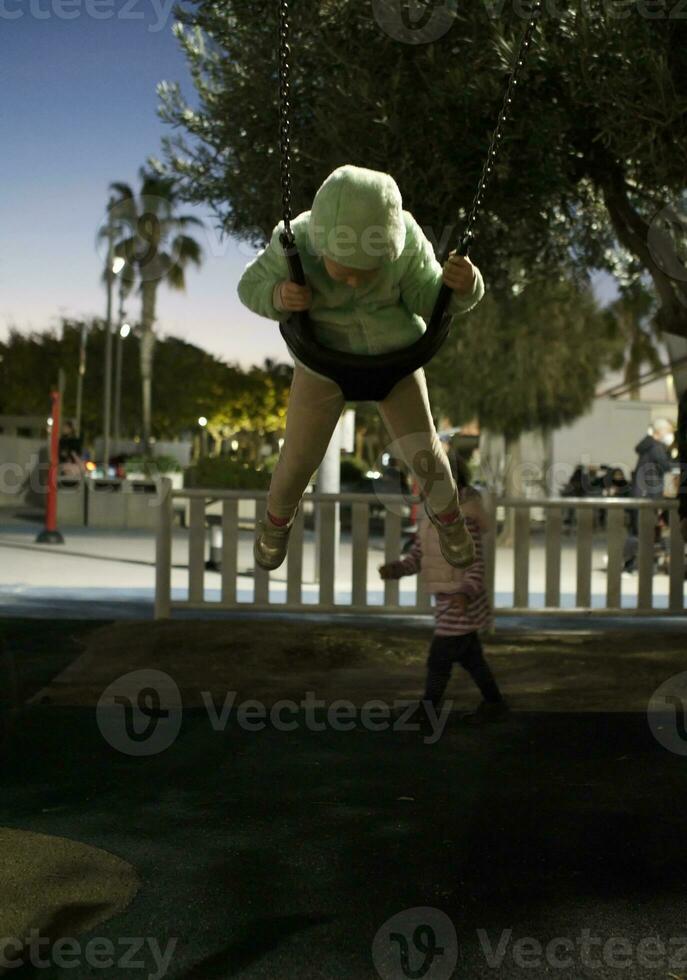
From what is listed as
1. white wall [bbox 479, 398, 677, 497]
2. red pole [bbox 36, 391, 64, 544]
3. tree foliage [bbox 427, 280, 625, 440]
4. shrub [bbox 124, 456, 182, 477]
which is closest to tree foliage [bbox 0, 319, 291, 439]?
white wall [bbox 479, 398, 677, 497]

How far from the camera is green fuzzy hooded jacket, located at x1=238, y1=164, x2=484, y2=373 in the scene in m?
2.80

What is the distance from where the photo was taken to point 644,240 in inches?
347

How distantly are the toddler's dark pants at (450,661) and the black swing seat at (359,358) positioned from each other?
3.29 metres

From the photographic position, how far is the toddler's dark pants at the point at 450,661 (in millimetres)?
6055

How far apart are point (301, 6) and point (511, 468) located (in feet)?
50.3

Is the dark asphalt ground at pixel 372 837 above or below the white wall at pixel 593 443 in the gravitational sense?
below

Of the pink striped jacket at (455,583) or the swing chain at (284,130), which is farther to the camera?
the pink striped jacket at (455,583)

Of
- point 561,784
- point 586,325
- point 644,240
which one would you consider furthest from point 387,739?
point 586,325

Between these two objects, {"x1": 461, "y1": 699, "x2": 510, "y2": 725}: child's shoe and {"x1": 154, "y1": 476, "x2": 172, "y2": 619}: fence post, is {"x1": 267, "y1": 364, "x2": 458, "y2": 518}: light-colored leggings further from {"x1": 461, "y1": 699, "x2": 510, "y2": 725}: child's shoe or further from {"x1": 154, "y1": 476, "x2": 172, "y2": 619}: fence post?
{"x1": 154, "y1": 476, "x2": 172, "y2": 619}: fence post

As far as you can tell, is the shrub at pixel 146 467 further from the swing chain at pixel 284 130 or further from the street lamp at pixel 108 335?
the swing chain at pixel 284 130

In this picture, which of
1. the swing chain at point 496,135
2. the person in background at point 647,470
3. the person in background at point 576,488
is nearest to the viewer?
the swing chain at point 496,135

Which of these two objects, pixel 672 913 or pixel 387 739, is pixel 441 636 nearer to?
pixel 387 739

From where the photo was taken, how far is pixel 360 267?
282 cm

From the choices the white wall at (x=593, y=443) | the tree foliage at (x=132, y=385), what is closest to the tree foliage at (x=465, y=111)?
the white wall at (x=593, y=443)
